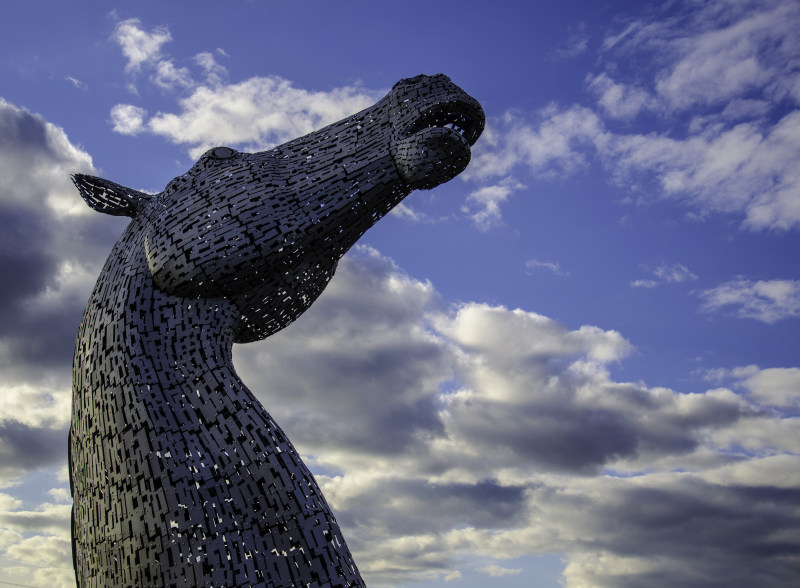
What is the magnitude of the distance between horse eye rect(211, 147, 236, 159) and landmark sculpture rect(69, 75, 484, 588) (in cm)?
1

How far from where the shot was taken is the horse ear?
22.7ft

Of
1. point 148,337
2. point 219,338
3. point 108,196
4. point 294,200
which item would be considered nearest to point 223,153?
point 294,200

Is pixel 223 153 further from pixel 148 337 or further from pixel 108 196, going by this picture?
pixel 148 337

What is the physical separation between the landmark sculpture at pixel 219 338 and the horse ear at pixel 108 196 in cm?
2

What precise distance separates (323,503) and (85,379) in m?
1.90

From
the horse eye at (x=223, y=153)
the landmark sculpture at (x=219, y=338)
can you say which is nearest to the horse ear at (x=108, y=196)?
the landmark sculpture at (x=219, y=338)

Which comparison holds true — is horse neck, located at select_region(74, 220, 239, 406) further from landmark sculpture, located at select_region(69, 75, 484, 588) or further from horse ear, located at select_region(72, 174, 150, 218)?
horse ear, located at select_region(72, 174, 150, 218)

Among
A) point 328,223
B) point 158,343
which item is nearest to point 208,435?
point 158,343

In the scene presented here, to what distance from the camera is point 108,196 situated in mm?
6980

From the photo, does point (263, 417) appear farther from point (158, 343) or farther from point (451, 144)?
point (451, 144)

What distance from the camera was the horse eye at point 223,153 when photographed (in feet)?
22.1

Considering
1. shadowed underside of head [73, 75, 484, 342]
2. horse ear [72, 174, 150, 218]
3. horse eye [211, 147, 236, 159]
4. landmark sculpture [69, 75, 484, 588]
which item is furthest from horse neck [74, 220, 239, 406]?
horse eye [211, 147, 236, 159]

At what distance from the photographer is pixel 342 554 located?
5.32 meters

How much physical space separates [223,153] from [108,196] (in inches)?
42.0
